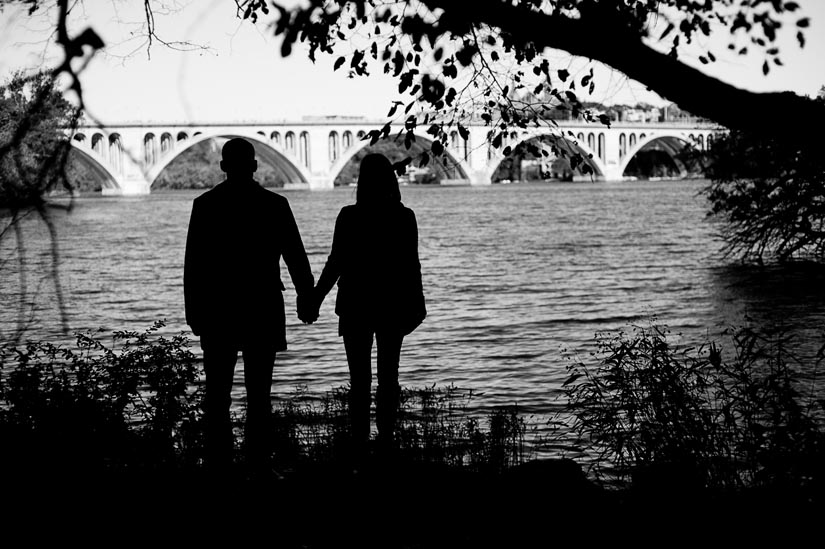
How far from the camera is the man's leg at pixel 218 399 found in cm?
454

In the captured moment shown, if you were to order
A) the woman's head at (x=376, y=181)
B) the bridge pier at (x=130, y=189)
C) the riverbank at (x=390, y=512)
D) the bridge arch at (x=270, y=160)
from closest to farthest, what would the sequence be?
1. the riverbank at (x=390, y=512)
2. the woman's head at (x=376, y=181)
3. the bridge arch at (x=270, y=160)
4. the bridge pier at (x=130, y=189)

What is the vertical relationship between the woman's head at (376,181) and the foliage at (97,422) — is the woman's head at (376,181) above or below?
above

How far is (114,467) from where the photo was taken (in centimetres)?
507

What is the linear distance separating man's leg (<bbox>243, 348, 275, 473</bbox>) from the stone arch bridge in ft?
183

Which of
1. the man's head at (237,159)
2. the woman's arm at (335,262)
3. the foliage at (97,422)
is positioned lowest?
the foliage at (97,422)

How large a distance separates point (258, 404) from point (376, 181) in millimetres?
1235

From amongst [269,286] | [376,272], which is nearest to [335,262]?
[376,272]

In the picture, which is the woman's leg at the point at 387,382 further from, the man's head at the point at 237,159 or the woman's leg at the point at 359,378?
the man's head at the point at 237,159

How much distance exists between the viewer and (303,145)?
285 ft

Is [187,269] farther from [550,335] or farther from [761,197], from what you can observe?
[761,197]

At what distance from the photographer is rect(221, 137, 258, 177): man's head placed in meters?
4.48

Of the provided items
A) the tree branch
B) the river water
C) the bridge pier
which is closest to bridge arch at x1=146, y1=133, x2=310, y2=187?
the bridge pier

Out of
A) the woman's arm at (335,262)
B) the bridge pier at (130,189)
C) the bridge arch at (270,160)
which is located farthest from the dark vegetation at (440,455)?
the bridge pier at (130,189)

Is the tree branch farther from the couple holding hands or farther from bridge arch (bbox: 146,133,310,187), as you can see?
bridge arch (bbox: 146,133,310,187)
